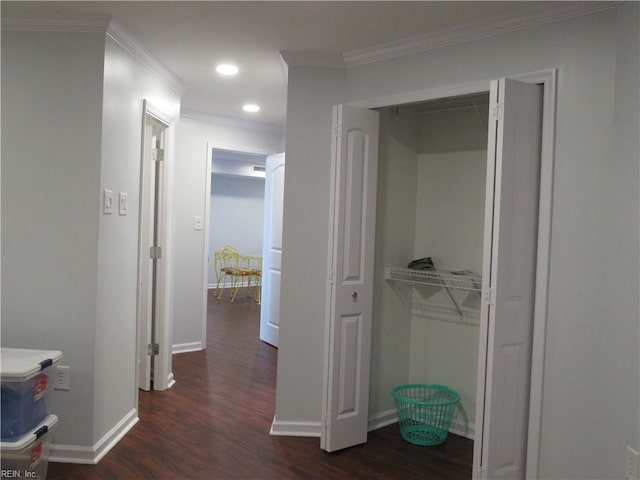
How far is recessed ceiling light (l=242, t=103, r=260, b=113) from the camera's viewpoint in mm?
4691

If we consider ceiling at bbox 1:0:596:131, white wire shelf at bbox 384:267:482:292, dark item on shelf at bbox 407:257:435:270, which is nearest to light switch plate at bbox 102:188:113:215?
ceiling at bbox 1:0:596:131

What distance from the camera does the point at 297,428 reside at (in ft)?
10.5

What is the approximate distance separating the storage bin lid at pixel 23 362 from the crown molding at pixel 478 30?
2.40 meters

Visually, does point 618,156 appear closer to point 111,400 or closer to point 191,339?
point 111,400

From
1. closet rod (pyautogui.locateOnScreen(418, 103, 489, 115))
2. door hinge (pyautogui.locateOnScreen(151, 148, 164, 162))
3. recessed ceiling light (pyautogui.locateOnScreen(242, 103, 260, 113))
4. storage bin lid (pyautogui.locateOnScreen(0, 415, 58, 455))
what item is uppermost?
recessed ceiling light (pyautogui.locateOnScreen(242, 103, 260, 113))

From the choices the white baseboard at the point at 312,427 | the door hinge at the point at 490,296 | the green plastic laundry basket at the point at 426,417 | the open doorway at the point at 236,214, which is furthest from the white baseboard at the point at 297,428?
the open doorway at the point at 236,214

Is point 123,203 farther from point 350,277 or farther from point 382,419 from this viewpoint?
point 382,419

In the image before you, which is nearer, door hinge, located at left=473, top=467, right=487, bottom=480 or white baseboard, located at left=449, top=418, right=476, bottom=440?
door hinge, located at left=473, top=467, right=487, bottom=480

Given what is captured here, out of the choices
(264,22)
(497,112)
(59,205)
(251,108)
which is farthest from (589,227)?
(251,108)

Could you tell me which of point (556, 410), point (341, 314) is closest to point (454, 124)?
point (341, 314)

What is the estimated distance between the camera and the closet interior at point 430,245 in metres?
3.30

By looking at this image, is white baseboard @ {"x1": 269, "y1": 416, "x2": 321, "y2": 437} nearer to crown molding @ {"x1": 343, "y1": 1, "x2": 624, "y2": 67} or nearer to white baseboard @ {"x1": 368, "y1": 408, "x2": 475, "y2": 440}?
white baseboard @ {"x1": 368, "y1": 408, "x2": 475, "y2": 440}

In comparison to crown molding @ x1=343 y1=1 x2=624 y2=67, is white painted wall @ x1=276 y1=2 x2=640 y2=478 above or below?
below

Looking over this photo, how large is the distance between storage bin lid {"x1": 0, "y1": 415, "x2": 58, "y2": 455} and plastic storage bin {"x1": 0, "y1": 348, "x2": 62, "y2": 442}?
0.02 metres
